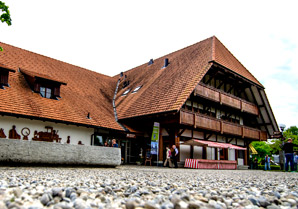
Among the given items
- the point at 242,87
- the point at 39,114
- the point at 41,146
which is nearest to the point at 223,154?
the point at 242,87

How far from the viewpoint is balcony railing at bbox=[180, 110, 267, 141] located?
20.0 metres

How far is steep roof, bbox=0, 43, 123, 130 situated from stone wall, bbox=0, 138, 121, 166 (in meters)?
5.85

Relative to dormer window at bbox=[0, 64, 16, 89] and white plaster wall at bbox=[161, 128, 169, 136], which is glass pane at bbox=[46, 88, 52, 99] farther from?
white plaster wall at bbox=[161, 128, 169, 136]

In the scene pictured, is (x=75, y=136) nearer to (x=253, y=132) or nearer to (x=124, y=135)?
(x=124, y=135)

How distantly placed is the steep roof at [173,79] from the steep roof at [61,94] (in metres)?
1.95

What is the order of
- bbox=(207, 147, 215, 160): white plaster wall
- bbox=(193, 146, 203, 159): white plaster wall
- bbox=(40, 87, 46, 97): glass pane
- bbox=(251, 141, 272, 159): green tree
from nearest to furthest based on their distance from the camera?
bbox=(40, 87, 46, 97): glass pane, bbox=(193, 146, 203, 159): white plaster wall, bbox=(207, 147, 215, 160): white plaster wall, bbox=(251, 141, 272, 159): green tree

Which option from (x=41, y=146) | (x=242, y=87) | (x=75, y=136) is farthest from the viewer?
(x=242, y=87)

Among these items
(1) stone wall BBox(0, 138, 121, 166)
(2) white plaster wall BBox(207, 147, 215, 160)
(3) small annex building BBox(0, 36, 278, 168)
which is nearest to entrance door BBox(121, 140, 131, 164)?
(3) small annex building BBox(0, 36, 278, 168)

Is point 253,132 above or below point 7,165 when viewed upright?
above

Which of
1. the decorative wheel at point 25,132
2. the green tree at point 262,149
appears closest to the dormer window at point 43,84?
the decorative wheel at point 25,132

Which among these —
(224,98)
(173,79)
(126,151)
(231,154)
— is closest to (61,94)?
(126,151)

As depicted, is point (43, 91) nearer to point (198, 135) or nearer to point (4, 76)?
point (4, 76)

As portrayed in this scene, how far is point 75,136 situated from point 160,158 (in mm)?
6329

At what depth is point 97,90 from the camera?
25750 millimetres
